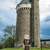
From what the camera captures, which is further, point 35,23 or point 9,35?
point 35,23

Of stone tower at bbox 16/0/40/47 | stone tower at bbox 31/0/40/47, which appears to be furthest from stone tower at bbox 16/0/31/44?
stone tower at bbox 31/0/40/47

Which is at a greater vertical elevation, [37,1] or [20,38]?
[37,1]

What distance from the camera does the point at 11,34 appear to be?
940 inches

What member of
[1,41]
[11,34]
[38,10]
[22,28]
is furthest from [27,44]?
[38,10]

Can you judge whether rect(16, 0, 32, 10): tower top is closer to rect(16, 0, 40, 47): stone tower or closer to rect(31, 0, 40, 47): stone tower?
rect(16, 0, 40, 47): stone tower

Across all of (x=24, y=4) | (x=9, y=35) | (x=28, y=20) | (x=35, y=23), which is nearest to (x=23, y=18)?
(x=28, y=20)

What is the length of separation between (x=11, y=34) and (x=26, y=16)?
569cm

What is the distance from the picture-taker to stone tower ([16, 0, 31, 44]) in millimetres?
26364

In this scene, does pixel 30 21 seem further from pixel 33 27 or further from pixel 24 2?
pixel 24 2

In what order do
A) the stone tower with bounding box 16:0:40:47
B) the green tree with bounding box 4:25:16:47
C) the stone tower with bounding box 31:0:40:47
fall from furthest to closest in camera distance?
the stone tower with bounding box 31:0:40:47, the stone tower with bounding box 16:0:40:47, the green tree with bounding box 4:25:16:47

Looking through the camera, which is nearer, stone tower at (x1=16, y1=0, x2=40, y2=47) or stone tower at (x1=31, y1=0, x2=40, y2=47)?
stone tower at (x1=16, y1=0, x2=40, y2=47)

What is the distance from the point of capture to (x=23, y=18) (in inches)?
1101

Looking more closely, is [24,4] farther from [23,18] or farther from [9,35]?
[9,35]

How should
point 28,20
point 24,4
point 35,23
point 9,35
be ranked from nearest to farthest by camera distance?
1. point 9,35
2. point 35,23
3. point 28,20
4. point 24,4
